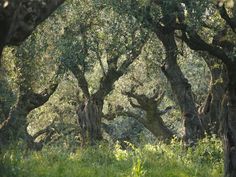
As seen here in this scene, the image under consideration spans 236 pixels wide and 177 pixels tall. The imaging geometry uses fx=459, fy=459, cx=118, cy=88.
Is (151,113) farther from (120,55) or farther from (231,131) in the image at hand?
(231,131)

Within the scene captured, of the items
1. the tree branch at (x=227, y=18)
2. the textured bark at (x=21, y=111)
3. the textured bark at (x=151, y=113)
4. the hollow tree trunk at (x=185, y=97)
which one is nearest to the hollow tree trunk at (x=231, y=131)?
the tree branch at (x=227, y=18)

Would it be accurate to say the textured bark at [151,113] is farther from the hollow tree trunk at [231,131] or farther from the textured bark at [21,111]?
the hollow tree trunk at [231,131]

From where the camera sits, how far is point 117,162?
15.7 metres

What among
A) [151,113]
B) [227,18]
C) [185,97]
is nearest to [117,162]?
[227,18]

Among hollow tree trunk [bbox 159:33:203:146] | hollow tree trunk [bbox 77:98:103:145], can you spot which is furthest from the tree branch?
hollow tree trunk [bbox 77:98:103:145]

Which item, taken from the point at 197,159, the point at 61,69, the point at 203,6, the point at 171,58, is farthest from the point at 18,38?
the point at 61,69

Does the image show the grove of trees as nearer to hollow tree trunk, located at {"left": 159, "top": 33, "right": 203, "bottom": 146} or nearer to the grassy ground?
hollow tree trunk, located at {"left": 159, "top": 33, "right": 203, "bottom": 146}

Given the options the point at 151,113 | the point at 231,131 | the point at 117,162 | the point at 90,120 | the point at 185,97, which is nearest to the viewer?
the point at 231,131

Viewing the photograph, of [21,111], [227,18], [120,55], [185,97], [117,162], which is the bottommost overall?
[117,162]

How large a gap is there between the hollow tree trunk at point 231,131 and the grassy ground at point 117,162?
163cm

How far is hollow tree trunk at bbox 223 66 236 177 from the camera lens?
13.2 metres

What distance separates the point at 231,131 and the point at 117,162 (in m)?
4.20

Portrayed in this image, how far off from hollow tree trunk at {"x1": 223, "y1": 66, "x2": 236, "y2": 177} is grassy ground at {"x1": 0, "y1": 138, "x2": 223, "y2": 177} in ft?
5.35

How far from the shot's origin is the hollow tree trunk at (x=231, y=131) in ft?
43.5
